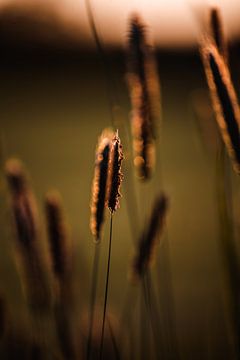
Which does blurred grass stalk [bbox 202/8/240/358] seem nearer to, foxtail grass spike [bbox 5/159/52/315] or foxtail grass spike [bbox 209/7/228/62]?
foxtail grass spike [bbox 209/7/228/62]

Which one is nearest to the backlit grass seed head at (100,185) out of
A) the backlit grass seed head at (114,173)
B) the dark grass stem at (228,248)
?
the backlit grass seed head at (114,173)

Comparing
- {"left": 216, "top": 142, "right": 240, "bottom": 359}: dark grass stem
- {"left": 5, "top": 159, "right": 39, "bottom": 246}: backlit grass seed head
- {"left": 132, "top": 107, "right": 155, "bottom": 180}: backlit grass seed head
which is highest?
{"left": 132, "top": 107, "right": 155, "bottom": 180}: backlit grass seed head

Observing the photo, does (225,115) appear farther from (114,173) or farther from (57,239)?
(57,239)

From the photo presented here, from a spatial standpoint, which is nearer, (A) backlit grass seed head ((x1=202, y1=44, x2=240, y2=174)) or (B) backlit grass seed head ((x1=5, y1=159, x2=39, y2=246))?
(A) backlit grass seed head ((x1=202, y1=44, x2=240, y2=174))

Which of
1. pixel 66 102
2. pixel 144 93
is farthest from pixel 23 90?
pixel 144 93

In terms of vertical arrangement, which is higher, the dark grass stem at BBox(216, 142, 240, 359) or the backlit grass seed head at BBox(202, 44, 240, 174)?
the backlit grass seed head at BBox(202, 44, 240, 174)

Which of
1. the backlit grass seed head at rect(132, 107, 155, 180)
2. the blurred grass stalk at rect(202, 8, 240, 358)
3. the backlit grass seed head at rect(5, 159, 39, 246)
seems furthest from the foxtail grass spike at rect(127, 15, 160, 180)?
the backlit grass seed head at rect(5, 159, 39, 246)

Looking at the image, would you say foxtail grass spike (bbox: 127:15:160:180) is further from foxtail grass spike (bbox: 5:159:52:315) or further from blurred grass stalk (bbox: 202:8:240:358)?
foxtail grass spike (bbox: 5:159:52:315)

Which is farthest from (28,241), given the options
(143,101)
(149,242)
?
(143,101)
